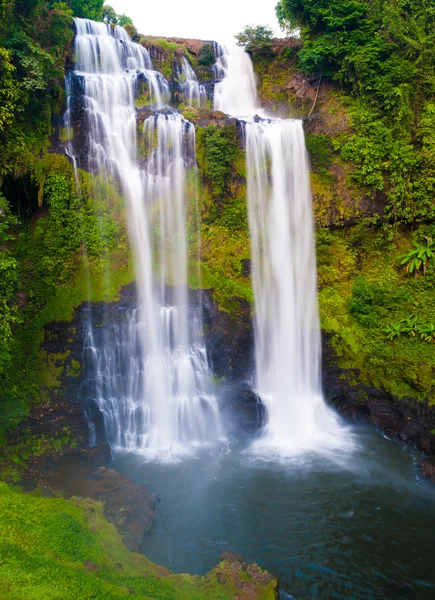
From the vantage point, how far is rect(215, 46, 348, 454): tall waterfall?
44.9 feet

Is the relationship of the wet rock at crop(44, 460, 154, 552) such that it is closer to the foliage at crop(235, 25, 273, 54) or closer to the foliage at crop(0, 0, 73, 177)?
the foliage at crop(0, 0, 73, 177)

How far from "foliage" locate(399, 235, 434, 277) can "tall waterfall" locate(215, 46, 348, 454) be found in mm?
3233

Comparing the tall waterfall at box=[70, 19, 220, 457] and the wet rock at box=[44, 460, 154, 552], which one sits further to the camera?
the tall waterfall at box=[70, 19, 220, 457]

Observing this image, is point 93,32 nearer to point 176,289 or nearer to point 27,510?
point 176,289

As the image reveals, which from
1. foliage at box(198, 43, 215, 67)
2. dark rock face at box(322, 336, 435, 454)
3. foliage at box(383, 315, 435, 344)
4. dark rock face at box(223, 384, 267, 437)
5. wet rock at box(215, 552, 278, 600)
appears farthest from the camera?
foliage at box(198, 43, 215, 67)

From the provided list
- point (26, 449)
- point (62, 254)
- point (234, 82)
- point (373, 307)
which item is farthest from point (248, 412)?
point (234, 82)

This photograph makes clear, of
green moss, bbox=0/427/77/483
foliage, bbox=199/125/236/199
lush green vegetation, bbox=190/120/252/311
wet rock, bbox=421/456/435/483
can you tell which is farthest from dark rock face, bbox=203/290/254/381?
wet rock, bbox=421/456/435/483

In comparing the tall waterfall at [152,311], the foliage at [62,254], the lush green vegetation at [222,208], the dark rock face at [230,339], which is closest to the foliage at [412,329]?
the dark rock face at [230,339]

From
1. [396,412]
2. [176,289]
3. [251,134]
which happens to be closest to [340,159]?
[251,134]

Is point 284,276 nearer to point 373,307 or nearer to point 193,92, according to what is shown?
point 373,307

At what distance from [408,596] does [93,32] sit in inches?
865

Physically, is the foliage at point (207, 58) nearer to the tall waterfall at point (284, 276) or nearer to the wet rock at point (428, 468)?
the tall waterfall at point (284, 276)

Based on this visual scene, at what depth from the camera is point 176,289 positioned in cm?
1395

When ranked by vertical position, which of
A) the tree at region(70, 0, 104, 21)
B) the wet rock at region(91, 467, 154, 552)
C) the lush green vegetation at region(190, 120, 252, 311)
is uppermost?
the tree at region(70, 0, 104, 21)
